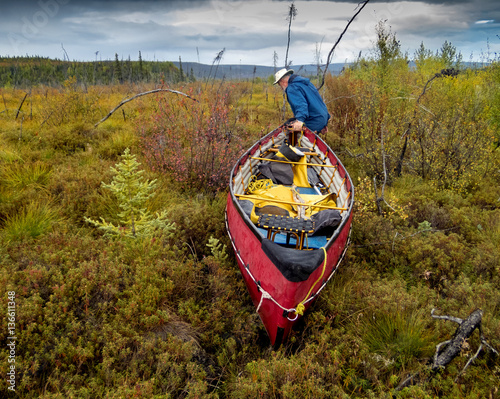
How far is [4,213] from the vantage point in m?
4.41

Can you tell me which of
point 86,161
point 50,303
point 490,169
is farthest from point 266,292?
point 490,169

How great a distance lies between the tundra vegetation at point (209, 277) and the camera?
8.31 feet

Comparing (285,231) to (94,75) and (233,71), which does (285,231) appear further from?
(94,75)

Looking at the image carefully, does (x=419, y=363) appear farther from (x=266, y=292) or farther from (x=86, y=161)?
(x=86, y=161)

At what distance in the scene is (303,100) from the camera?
6160 millimetres

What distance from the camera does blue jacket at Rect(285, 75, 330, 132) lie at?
6.14 metres

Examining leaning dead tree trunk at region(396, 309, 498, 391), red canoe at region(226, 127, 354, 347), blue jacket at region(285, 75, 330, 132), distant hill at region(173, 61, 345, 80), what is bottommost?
leaning dead tree trunk at region(396, 309, 498, 391)

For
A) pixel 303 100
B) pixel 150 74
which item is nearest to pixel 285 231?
pixel 303 100

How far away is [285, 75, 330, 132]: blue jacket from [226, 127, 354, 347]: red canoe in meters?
0.90

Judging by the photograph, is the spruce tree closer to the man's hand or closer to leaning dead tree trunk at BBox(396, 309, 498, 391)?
leaning dead tree trunk at BBox(396, 309, 498, 391)

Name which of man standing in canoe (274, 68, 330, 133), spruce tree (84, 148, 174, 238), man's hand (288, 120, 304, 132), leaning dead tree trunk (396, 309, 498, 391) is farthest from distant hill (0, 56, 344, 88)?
leaning dead tree trunk (396, 309, 498, 391)

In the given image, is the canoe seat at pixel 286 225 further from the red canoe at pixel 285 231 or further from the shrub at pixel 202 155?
the shrub at pixel 202 155

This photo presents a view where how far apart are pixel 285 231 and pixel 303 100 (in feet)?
13.2

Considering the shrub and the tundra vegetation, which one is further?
the shrub
